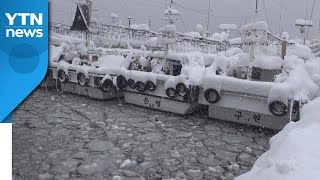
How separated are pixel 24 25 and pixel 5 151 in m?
1.05

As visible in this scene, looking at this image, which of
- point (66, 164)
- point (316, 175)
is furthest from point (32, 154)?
point (316, 175)

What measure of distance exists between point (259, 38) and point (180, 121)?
3.03 metres

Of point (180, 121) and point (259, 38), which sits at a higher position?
point (259, 38)

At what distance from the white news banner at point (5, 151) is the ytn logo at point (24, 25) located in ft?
2.47

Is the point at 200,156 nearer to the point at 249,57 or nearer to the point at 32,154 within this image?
the point at 32,154

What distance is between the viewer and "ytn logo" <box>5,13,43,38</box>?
2.53m

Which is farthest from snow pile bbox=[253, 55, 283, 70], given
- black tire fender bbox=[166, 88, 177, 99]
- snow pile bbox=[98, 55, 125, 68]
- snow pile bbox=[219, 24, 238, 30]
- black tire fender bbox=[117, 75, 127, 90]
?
snow pile bbox=[219, 24, 238, 30]

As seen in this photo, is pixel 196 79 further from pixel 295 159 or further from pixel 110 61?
pixel 295 159

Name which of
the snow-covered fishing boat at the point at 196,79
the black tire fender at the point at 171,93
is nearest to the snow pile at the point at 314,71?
the snow-covered fishing boat at the point at 196,79

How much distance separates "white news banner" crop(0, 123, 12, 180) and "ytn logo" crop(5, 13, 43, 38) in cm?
75

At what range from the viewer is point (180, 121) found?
332 inches

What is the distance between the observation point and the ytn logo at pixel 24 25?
2.53 m

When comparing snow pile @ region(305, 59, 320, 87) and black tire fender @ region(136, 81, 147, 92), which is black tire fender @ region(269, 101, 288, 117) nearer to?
snow pile @ region(305, 59, 320, 87)

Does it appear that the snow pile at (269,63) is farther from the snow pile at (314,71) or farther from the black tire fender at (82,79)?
the black tire fender at (82,79)
